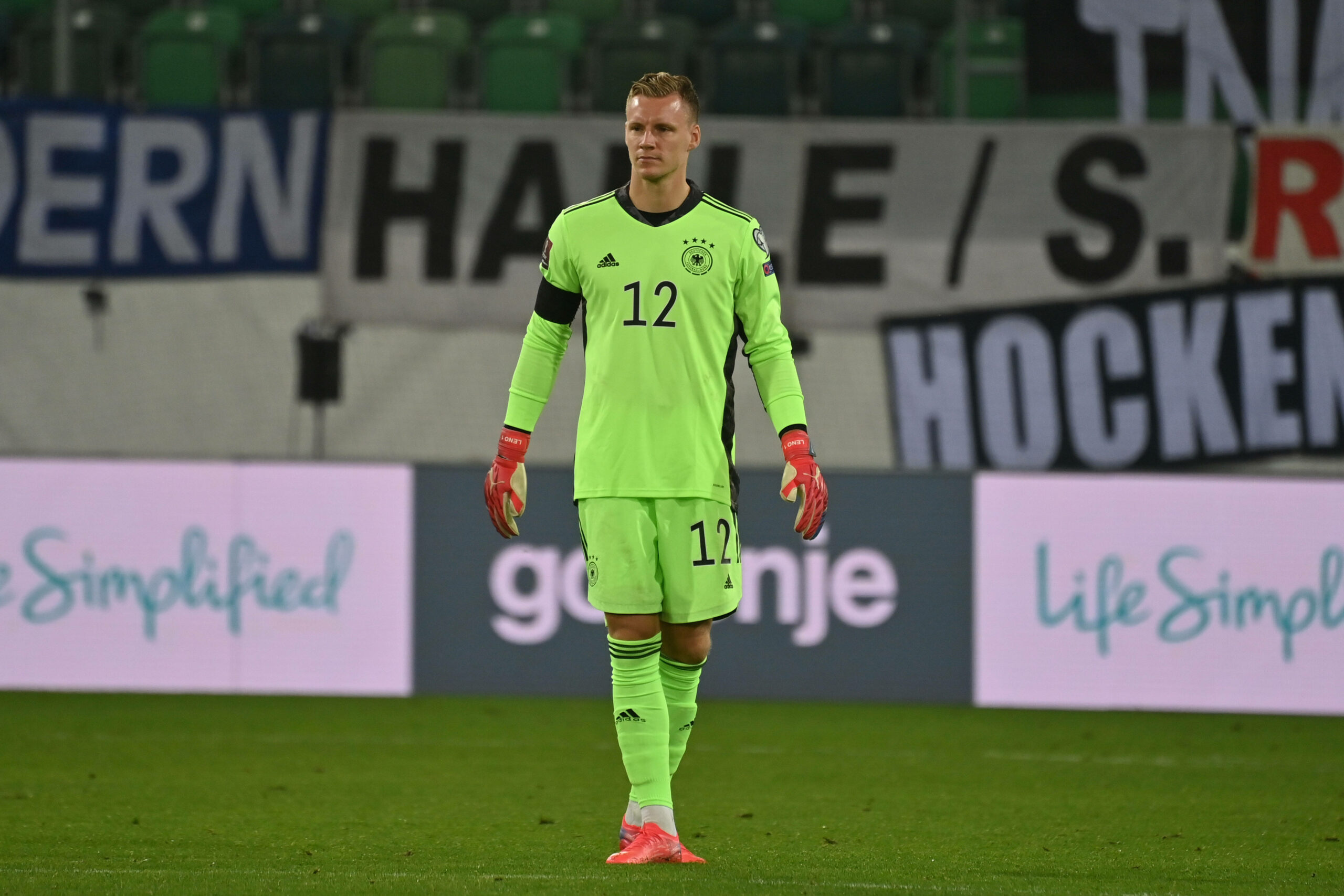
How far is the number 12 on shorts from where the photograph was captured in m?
4.52

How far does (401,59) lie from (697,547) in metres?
8.59

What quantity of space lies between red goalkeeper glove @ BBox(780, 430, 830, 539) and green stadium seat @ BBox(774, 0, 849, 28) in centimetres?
920

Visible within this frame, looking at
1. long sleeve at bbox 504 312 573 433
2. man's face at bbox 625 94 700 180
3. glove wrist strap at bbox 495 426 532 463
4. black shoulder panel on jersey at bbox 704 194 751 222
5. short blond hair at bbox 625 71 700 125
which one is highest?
short blond hair at bbox 625 71 700 125

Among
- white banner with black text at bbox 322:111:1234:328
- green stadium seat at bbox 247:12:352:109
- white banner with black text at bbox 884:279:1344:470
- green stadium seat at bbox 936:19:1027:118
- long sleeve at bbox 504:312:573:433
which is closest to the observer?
long sleeve at bbox 504:312:573:433

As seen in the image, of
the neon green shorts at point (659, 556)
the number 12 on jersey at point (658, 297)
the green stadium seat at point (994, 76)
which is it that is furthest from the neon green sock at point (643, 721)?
the green stadium seat at point (994, 76)

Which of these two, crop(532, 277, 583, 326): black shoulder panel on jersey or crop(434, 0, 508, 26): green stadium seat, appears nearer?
crop(532, 277, 583, 326): black shoulder panel on jersey

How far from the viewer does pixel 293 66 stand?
1256 cm

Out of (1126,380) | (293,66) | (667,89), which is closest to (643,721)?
(667,89)

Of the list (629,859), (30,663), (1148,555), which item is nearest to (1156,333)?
(1148,555)

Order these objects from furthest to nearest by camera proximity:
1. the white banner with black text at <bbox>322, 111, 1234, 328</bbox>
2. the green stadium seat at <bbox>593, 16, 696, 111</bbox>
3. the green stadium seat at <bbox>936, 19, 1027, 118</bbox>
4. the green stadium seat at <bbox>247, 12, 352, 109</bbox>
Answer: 1. the green stadium seat at <bbox>247, 12, 352, 109</bbox>
2. the green stadium seat at <bbox>593, 16, 696, 111</bbox>
3. the green stadium seat at <bbox>936, 19, 1027, 118</bbox>
4. the white banner with black text at <bbox>322, 111, 1234, 328</bbox>

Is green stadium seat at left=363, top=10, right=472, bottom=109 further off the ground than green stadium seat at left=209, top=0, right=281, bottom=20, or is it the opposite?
green stadium seat at left=209, top=0, right=281, bottom=20

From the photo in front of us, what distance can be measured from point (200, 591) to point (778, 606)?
9.29ft

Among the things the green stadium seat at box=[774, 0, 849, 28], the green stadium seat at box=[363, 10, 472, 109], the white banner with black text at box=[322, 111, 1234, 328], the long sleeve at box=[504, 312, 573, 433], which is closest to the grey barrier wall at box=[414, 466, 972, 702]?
the white banner with black text at box=[322, 111, 1234, 328]

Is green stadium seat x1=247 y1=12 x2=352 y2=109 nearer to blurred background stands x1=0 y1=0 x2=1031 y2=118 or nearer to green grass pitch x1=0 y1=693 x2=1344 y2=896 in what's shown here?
blurred background stands x1=0 y1=0 x2=1031 y2=118
